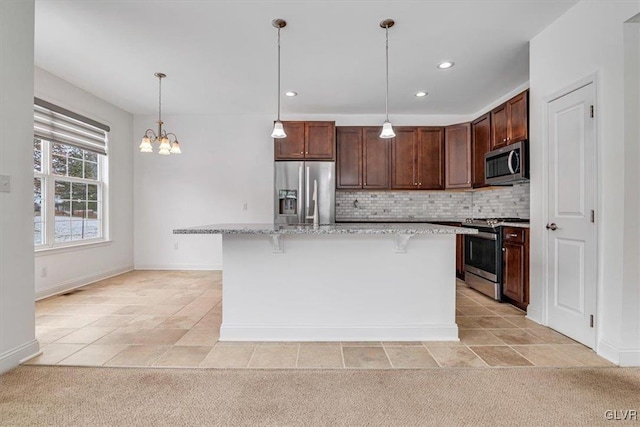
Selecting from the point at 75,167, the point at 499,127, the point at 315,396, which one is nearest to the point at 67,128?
the point at 75,167

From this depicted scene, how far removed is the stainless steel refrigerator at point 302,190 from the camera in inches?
181

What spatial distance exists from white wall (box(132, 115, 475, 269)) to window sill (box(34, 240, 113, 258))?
682 millimetres

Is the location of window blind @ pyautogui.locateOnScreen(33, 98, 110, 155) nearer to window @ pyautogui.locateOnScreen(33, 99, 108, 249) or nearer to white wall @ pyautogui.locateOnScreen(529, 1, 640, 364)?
window @ pyautogui.locateOnScreen(33, 99, 108, 249)

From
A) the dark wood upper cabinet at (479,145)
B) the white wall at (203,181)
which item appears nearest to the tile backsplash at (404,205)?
the dark wood upper cabinet at (479,145)

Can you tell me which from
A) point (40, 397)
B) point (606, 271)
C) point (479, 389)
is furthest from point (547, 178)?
point (40, 397)

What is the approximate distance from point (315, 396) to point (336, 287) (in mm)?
851

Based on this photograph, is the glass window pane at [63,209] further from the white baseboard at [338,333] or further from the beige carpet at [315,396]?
the white baseboard at [338,333]

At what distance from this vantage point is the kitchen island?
2410 millimetres

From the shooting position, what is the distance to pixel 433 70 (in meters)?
3.45

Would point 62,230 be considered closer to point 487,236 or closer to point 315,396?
point 315,396

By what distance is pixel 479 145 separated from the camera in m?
4.23

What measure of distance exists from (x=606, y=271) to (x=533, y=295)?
32.0 inches

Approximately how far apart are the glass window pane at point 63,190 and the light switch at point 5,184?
7.24ft

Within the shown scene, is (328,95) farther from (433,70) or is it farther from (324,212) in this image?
(324,212)
